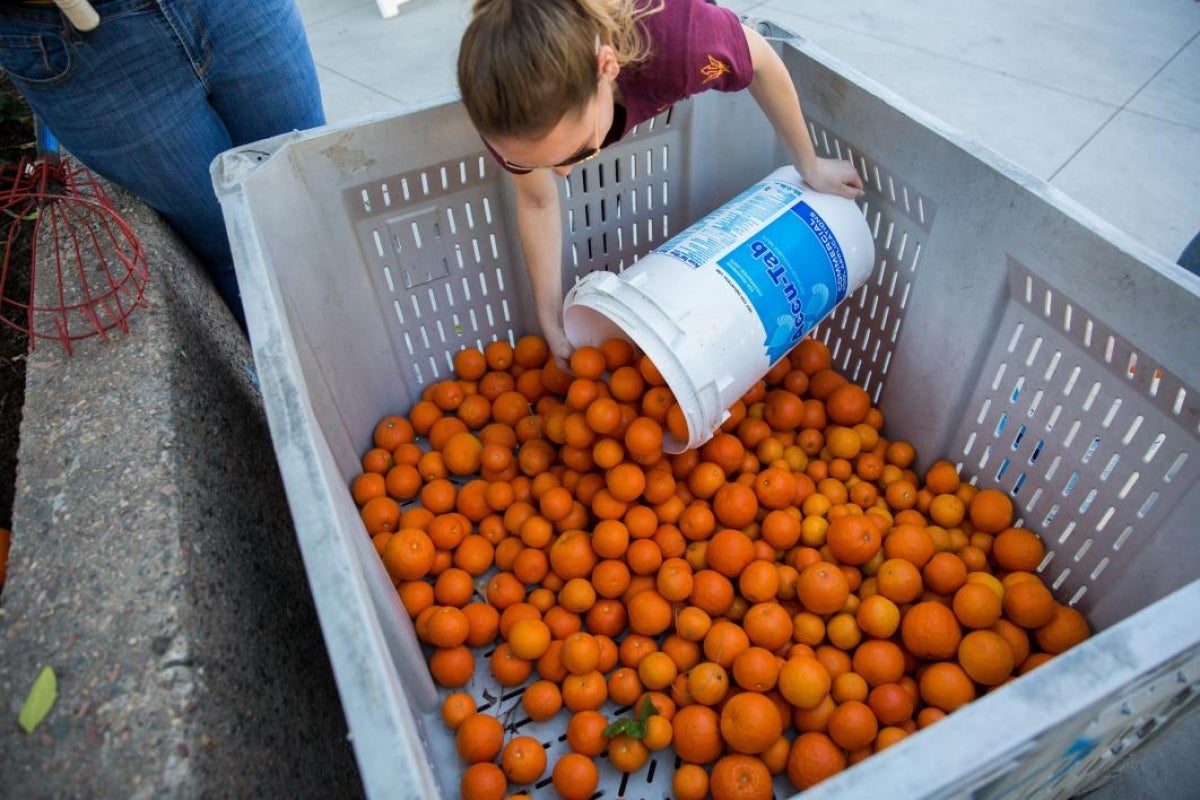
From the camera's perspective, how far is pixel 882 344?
4.14 ft

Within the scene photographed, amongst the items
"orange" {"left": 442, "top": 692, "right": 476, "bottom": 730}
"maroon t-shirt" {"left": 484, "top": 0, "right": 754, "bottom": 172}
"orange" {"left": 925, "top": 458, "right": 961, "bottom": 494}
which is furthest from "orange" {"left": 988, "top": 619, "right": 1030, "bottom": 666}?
"maroon t-shirt" {"left": 484, "top": 0, "right": 754, "bottom": 172}

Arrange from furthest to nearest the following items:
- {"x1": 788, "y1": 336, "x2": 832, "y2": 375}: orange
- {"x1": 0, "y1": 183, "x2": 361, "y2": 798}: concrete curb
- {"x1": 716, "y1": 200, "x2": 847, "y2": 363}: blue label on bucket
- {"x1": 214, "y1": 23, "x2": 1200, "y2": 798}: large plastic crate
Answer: {"x1": 788, "y1": 336, "x2": 832, "y2": 375}: orange, {"x1": 716, "y1": 200, "x2": 847, "y2": 363}: blue label on bucket, {"x1": 0, "y1": 183, "x2": 361, "y2": 798}: concrete curb, {"x1": 214, "y1": 23, "x2": 1200, "y2": 798}: large plastic crate

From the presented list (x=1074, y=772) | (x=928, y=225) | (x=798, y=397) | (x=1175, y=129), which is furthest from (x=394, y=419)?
(x=1175, y=129)

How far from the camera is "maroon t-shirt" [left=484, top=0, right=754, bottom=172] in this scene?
0.96 m

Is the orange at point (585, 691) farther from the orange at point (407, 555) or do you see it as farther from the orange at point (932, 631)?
the orange at point (932, 631)

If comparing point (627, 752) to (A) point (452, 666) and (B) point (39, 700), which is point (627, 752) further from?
(B) point (39, 700)

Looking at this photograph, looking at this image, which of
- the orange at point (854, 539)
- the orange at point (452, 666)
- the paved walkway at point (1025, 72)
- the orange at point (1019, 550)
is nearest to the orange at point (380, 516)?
the orange at point (452, 666)

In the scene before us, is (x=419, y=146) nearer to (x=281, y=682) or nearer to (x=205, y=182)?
(x=205, y=182)

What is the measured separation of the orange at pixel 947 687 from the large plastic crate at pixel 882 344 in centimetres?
14

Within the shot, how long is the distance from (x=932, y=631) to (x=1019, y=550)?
7.4 inches

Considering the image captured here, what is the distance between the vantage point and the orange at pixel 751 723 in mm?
865

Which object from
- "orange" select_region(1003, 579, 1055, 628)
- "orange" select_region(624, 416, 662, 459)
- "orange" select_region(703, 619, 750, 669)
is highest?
"orange" select_region(624, 416, 662, 459)

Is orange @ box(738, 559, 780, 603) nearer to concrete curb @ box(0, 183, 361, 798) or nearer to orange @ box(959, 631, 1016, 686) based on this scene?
orange @ box(959, 631, 1016, 686)

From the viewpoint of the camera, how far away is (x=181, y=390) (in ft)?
3.22
